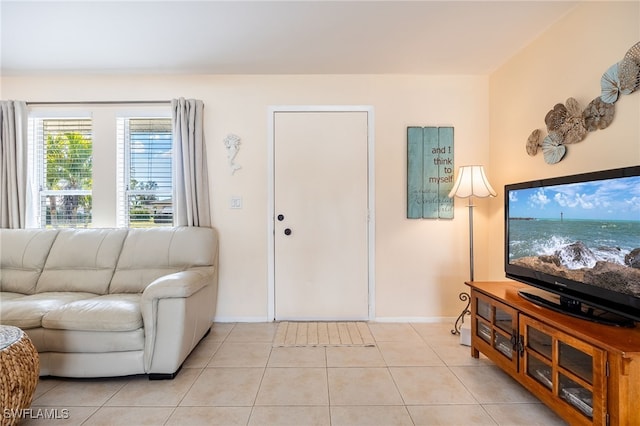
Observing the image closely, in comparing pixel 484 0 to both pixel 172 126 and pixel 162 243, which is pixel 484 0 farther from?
pixel 162 243

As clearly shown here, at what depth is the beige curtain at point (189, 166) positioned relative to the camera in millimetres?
2664

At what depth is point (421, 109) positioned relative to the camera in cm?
284

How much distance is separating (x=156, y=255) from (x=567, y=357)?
2680 millimetres

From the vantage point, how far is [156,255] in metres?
2.43

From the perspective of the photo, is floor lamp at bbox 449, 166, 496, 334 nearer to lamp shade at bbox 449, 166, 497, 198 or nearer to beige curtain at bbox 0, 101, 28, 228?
lamp shade at bbox 449, 166, 497, 198

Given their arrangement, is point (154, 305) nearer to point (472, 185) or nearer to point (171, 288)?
Result: point (171, 288)

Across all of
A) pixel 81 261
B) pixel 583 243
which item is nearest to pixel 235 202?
pixel 81 261

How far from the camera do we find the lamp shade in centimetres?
245

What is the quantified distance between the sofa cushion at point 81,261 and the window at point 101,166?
1.20ft

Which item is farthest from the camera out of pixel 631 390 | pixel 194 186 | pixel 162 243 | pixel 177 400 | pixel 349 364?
pixel 194 186

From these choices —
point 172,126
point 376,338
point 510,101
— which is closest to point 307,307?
point 376,338

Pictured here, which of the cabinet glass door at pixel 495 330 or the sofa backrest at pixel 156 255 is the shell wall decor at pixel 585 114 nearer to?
the cabinet glass door at pixel 495 330

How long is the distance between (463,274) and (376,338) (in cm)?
106

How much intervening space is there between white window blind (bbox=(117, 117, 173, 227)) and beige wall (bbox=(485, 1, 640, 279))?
303 centimetres
